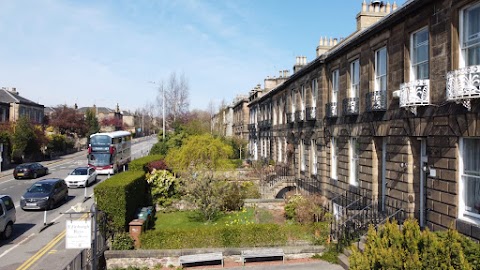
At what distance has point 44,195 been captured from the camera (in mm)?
21984

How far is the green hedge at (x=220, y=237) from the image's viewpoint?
45.4 feet

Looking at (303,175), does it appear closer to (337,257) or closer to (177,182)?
(177,182)

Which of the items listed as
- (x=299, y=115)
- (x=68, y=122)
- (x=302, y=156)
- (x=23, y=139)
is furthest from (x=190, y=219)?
(x=68, y=122)

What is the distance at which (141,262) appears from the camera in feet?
43.4

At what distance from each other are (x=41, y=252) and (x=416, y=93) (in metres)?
14.4

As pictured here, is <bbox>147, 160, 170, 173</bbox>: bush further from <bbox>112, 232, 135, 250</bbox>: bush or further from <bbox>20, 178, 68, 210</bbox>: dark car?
<bbox>112, 232, 135, 250</bbox>: bush

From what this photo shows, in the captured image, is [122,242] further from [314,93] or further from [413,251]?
[314,93]

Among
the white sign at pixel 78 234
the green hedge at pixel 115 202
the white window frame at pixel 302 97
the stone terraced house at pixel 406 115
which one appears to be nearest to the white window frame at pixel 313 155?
Result: the stone terraced house at pixel 406 115

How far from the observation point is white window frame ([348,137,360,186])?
16.9m

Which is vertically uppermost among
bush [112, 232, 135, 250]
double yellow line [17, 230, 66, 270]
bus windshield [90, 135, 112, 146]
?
bus windshield [90, 135, 112, 146]

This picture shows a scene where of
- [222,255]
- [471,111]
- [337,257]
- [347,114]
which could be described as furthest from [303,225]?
[471,111]

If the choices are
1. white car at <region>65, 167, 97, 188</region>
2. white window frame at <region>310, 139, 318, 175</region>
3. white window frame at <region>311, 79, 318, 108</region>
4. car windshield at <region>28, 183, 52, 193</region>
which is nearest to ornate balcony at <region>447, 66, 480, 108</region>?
white window frame at <region>311, 79, 318, 108</region>

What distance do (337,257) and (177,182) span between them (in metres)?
12.3

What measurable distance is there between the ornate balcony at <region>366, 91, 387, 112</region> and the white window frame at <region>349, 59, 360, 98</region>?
218 centimetres
